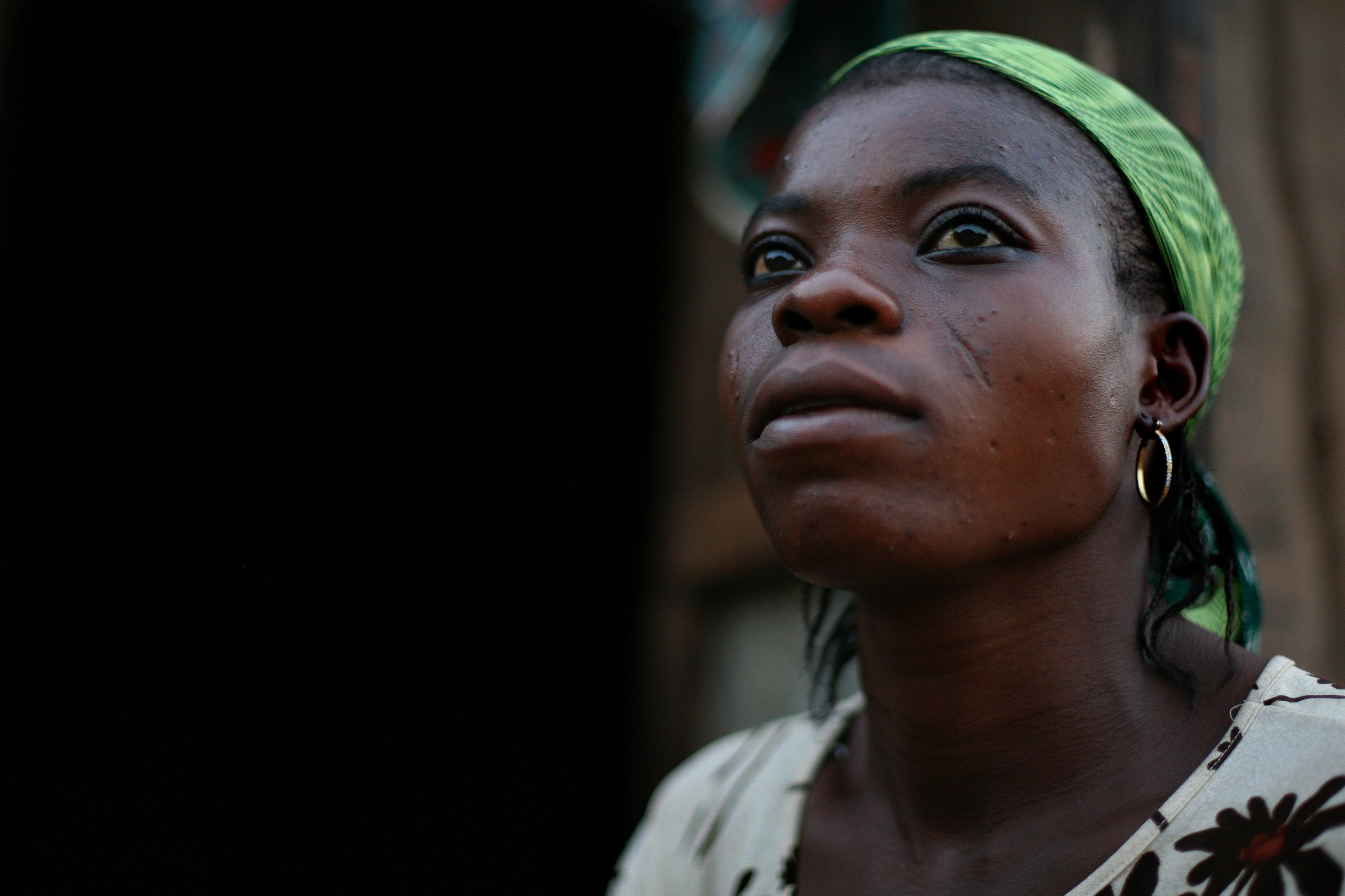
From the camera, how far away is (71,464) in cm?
341

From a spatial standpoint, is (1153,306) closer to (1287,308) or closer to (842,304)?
(842,304)

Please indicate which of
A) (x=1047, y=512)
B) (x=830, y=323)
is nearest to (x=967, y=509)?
(x=1047, y=512)

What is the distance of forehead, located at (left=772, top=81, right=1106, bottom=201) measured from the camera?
1400 millimetres

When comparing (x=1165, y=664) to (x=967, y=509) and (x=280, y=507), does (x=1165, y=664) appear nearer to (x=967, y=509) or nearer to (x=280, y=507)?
(x=967, y=509)

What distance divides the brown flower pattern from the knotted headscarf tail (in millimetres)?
399

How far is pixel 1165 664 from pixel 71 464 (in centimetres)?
322

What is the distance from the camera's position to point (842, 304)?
1.27m

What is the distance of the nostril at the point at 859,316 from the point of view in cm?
127

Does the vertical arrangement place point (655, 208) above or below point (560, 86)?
below

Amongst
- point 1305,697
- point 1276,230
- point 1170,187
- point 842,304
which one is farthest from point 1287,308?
point 842,304

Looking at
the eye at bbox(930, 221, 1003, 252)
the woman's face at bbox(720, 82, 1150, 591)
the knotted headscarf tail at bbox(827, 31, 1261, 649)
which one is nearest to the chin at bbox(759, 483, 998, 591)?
the woman's face at bbox(720, 82, 1150, 591)

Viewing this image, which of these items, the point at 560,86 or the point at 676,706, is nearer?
the point at 676,706

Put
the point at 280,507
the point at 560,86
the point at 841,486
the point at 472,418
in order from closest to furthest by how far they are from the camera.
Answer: the point at 841,486
the point at 280,507
the point at 472,418
the point at 560,86

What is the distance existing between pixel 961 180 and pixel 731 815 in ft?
3.46
